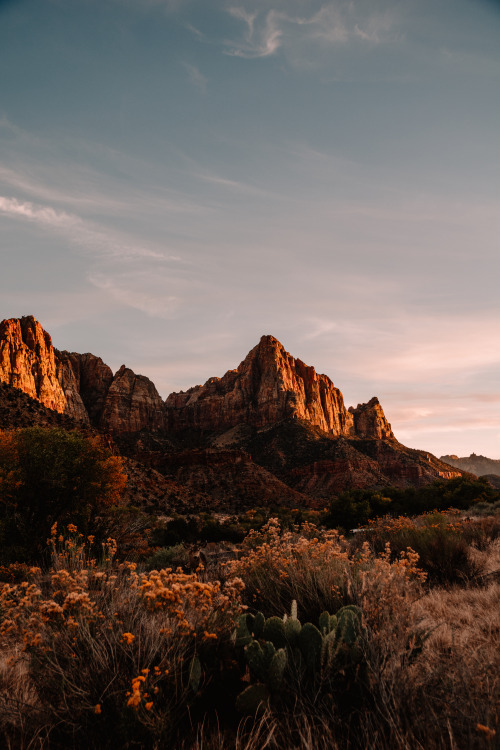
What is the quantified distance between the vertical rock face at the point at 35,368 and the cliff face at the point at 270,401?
3877cm

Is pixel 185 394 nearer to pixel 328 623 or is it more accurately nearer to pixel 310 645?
pixel 328 623

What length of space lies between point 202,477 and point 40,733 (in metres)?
61.5

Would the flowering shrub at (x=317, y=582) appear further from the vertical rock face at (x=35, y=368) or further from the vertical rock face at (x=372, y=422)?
the vertical rock face at (x=372, y=422)

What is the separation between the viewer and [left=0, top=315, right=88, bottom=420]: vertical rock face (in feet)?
344

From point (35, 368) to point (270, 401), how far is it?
75243 mm

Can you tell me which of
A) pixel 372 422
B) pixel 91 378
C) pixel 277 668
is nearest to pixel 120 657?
pixel 277 668

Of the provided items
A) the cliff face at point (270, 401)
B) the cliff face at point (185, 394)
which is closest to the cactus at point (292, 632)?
the cliff face at point (185, 394)

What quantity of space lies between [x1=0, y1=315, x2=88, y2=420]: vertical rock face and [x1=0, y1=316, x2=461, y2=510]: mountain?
0.33 m

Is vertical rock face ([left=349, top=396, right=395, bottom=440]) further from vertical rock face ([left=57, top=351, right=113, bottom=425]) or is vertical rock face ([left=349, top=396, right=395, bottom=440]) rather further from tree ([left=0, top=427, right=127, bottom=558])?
tree ([left=0, top=427, right=127, bottom=558])

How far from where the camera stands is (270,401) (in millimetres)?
129500

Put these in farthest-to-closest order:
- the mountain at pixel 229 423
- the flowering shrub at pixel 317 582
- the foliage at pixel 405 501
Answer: the mountain at pixel 229 423
the foliage at pixel 405 501
the flowering shrub at pixel 317 582

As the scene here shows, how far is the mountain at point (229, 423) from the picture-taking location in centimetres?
5903

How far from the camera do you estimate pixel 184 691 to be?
2633mm

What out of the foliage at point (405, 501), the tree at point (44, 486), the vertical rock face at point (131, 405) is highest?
the vertical rock face at point (131, 405)
